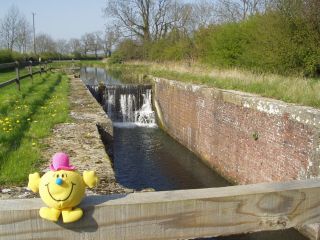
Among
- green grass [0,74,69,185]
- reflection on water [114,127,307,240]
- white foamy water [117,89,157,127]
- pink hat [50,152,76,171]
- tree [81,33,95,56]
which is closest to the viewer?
pink hat [50,152,76,171]

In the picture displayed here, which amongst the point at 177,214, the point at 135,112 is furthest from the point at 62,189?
the point at 135,112

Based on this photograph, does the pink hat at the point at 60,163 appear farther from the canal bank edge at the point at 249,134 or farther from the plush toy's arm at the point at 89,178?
the canal bank edge at the point at 249,134

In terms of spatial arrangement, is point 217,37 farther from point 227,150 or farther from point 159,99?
point 227,150

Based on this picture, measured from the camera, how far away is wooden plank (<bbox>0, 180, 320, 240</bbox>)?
1.55 m

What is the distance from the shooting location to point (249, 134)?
9.19m

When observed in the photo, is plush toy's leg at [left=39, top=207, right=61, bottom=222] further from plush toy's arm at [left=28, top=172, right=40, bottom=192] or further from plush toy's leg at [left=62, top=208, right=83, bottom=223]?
plush toy's arm at [left=28, top=172, right=40, bottom=192]

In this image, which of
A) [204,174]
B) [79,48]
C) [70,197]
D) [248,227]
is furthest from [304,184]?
[79,48]

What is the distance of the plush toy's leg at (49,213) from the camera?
1.53 metres

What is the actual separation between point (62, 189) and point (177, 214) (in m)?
0.50

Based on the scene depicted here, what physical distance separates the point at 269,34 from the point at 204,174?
7326 mm

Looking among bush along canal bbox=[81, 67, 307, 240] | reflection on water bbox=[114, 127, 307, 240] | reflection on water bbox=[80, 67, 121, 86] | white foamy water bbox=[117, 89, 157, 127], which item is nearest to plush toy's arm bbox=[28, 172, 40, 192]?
bush along canal bbox=[81, 67, 307, 240]

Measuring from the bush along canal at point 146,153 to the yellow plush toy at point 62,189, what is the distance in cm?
587

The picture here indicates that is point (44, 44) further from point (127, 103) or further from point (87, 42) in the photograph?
point (127, 103)

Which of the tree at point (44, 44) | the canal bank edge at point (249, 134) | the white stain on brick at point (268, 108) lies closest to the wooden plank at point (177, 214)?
the canal bank edge at point (249, 134)
